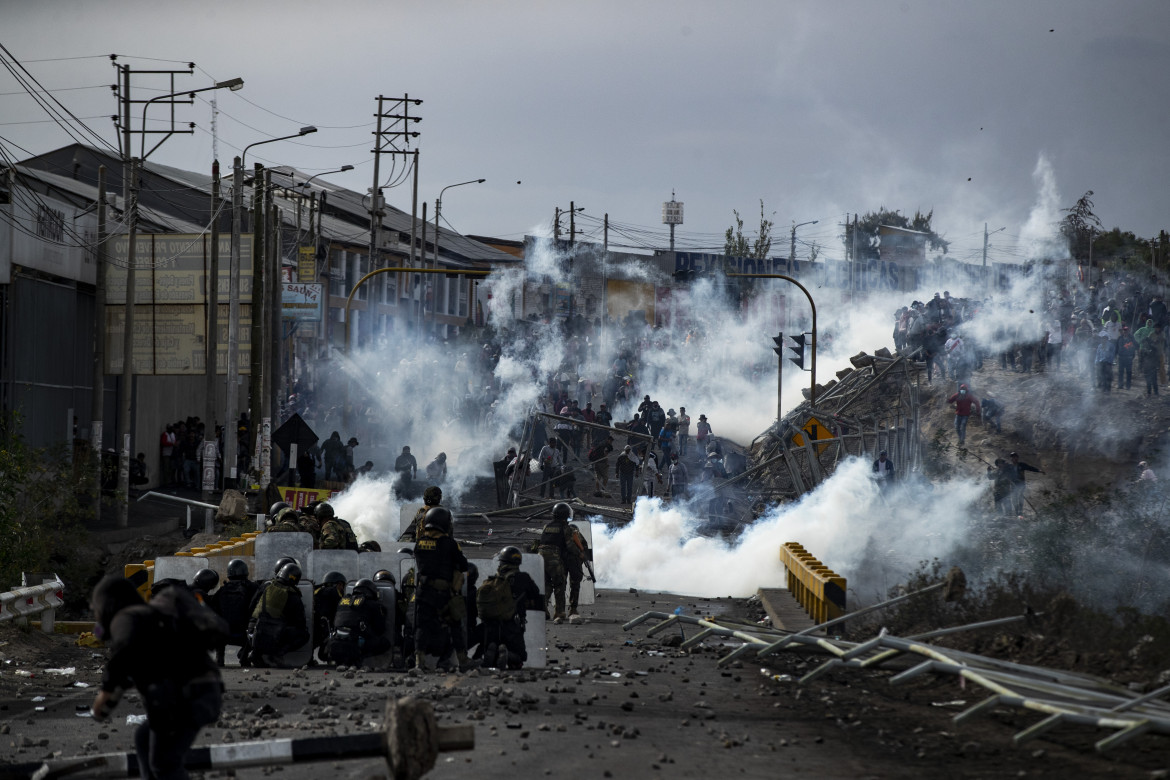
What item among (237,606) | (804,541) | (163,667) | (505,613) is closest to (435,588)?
(505,613)

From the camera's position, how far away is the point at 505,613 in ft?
38.5

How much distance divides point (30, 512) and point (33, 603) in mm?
4651

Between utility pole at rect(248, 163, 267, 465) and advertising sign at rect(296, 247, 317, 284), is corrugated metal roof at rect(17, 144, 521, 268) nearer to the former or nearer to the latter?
advertising sign at rect(296, 247, 317, 284)

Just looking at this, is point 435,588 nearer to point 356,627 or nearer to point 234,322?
point 356,627

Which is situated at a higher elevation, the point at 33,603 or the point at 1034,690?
the point at 1034,690

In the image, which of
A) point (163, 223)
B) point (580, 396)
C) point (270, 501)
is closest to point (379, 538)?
point (270, 501)

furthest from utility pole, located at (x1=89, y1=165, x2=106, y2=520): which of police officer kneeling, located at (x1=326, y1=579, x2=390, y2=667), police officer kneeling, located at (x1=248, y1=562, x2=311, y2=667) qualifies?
police officer kneeling, located at (x1=326, y1=579, x2=390, y2=667)

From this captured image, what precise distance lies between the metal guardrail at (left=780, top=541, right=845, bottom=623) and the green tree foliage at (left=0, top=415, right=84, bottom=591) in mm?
9942

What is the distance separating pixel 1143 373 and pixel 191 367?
22.5m

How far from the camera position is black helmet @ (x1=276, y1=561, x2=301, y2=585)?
11.8 meters

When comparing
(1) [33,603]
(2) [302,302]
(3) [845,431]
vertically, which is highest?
(2) [302,302]

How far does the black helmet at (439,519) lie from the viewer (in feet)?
37.1

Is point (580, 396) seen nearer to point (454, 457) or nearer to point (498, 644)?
point (454, 457)

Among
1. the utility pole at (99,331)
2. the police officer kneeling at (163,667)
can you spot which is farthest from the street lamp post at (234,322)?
the police officer kneeling at (163,667)
